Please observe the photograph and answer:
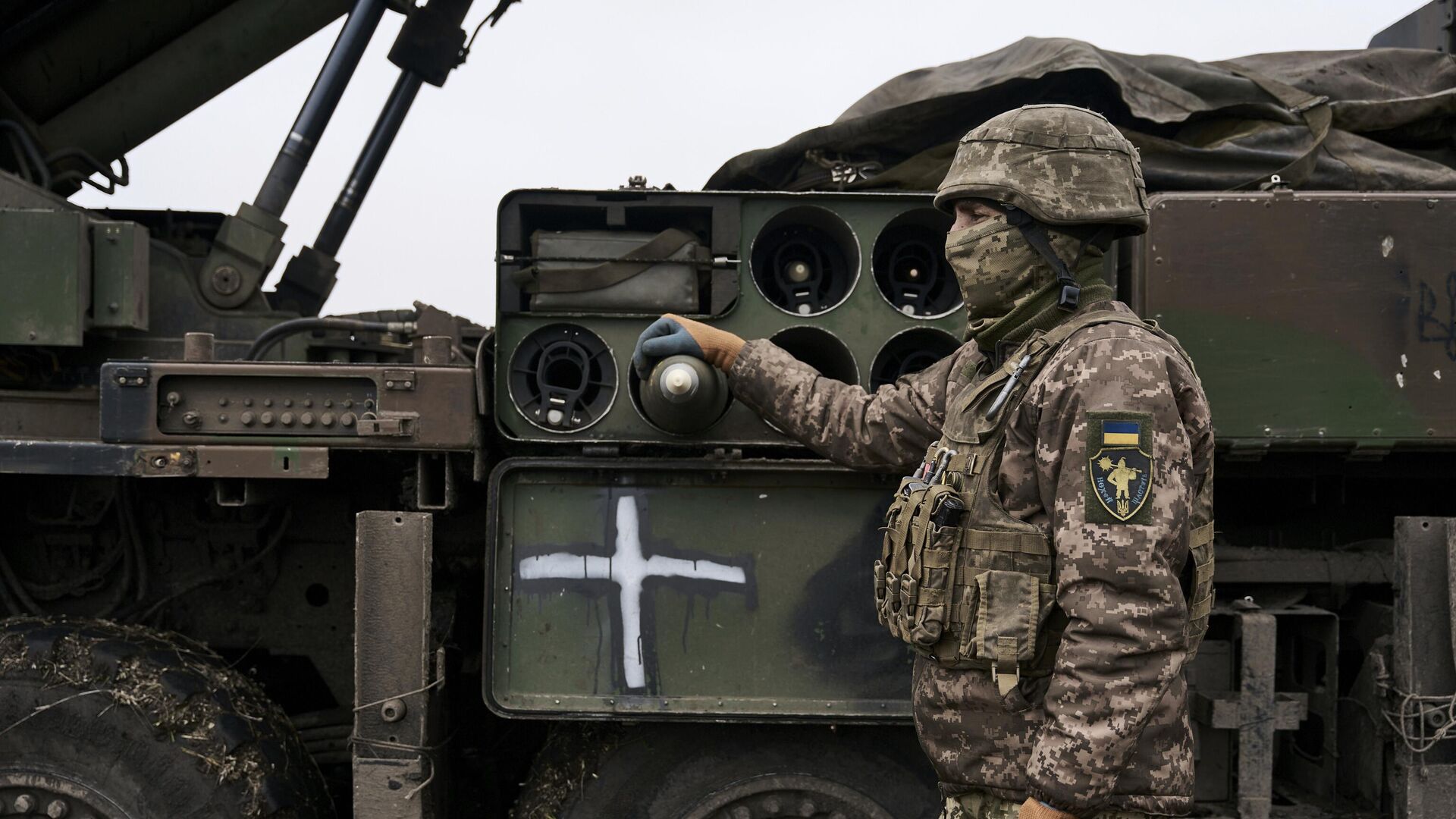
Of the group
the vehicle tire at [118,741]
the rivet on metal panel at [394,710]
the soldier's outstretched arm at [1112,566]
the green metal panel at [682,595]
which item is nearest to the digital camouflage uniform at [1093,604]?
the soldier's outstretched arm at [1112,566]

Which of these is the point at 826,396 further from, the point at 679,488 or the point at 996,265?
the point at 996,265

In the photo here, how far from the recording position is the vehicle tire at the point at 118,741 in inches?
131

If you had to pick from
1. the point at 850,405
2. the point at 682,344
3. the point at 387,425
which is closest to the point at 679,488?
the point at 682,344

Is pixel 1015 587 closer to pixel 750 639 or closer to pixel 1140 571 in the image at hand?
pixel 1140 571

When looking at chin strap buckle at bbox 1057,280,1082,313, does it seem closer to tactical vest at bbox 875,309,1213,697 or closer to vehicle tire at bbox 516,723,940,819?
tactical vest at bbox 875,309,1213,697

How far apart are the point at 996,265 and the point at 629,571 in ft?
4.46

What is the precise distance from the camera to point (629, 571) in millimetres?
3311

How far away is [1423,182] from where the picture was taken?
3.71 m

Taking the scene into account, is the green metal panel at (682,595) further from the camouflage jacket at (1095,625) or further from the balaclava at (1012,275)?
the balaclava at (1012,275)

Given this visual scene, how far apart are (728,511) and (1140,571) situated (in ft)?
4.51

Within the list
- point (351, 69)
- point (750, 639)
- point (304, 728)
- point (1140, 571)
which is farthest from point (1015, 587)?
point (351, 69)

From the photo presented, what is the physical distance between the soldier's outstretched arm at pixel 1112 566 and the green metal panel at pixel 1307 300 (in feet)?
3.55

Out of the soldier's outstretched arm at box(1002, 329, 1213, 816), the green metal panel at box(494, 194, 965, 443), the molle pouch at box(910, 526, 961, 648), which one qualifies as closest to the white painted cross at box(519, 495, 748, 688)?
the green metal panel at box(494, 194, 965, 443)

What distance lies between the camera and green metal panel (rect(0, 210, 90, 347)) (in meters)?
3.59
